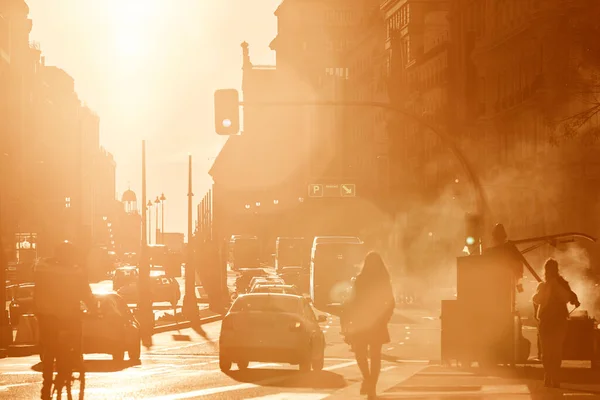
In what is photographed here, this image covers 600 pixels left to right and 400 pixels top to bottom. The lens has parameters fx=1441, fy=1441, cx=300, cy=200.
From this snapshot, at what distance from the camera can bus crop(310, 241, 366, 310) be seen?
226ft

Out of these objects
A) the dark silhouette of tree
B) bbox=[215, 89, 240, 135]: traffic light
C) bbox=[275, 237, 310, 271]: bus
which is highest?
the dark silhouette of tree

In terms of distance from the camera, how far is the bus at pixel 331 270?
226ft

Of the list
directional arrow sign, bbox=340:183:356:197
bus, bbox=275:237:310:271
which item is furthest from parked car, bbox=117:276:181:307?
bus, bbox=275:237:310:271

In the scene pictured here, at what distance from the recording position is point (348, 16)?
171m

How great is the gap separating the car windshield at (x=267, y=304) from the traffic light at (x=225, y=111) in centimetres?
517

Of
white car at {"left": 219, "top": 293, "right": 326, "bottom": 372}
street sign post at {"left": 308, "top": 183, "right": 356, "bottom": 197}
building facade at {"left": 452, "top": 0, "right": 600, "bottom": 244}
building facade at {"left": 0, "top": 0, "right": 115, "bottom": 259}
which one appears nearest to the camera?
white car at {"left": 219, "top": 293, "right": 326, "bottom": 372}

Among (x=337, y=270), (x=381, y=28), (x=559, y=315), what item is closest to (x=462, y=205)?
(x=337, y=270)

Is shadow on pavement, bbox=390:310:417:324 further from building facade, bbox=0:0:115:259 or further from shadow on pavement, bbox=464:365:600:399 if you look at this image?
building facade, bbox=0:0:115:259

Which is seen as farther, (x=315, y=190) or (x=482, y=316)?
(x=315, y=190)

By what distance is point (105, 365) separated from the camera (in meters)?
26.6

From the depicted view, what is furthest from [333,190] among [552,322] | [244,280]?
[552,322]

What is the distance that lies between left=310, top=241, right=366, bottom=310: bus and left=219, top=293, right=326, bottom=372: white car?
43.7m

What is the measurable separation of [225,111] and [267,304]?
586cm

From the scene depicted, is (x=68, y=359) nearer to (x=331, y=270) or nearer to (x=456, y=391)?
(x=456, y=391)
